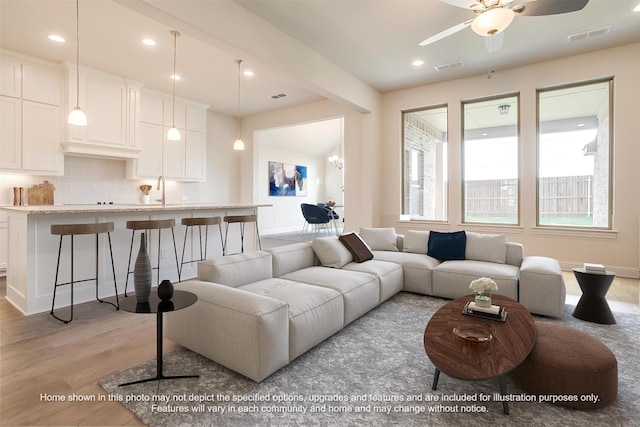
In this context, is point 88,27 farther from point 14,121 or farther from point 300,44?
point 300,44

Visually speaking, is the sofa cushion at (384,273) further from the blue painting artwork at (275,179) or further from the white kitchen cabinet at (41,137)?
the blue painting artwork at (275,179)

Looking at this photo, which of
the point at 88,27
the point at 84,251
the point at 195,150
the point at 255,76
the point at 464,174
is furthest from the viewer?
the point at 195,150

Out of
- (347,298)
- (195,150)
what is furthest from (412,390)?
(195,150)

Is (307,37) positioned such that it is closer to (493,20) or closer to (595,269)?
(493,20)

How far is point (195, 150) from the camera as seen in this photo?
22.2 feet

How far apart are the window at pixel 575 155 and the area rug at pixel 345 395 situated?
303 cm

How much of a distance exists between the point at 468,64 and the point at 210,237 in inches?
185

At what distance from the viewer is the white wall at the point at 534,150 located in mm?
4430

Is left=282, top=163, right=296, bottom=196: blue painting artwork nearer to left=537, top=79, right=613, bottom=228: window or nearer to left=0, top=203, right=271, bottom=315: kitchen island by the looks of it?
left=0, top=203, right=271, bottom=315: kitchen island

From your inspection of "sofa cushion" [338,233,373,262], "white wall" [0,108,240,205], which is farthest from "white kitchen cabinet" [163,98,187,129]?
"sofa cushion" [338,233,373,262]

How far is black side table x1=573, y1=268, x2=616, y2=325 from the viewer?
2.89 meters

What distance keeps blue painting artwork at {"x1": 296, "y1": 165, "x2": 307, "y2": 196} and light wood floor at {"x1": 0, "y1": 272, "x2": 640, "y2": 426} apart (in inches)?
317

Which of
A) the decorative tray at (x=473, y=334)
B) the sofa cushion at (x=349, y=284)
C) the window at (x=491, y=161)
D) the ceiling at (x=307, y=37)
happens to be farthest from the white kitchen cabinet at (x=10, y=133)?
the window at (x=491, y=161)

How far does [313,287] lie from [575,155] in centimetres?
475
